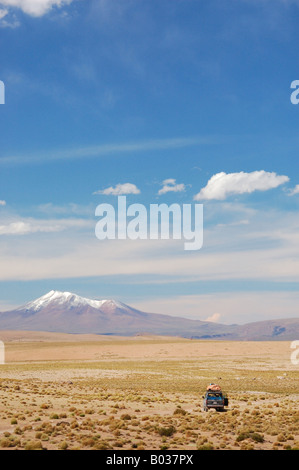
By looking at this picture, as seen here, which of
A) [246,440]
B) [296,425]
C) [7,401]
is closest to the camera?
[246,440]

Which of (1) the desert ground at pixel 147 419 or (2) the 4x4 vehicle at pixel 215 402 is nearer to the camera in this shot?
(1) the desert ground at pixel 147 419

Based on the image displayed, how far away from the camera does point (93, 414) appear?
34.7 metres

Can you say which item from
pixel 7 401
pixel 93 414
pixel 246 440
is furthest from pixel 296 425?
pixel 7 401

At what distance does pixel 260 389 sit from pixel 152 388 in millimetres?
13782

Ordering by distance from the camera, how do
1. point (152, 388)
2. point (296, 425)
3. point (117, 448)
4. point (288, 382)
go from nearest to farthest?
1. point (117, 448)
2. point (296, 425)
3. point (152, 388)
4. point (288, 382)

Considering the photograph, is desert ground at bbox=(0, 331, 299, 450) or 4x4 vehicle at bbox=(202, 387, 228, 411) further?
4x4 vehicle at bbox=(202, 387, 228, 411)

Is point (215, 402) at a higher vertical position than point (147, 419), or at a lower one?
higher

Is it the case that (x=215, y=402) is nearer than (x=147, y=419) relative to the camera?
No
